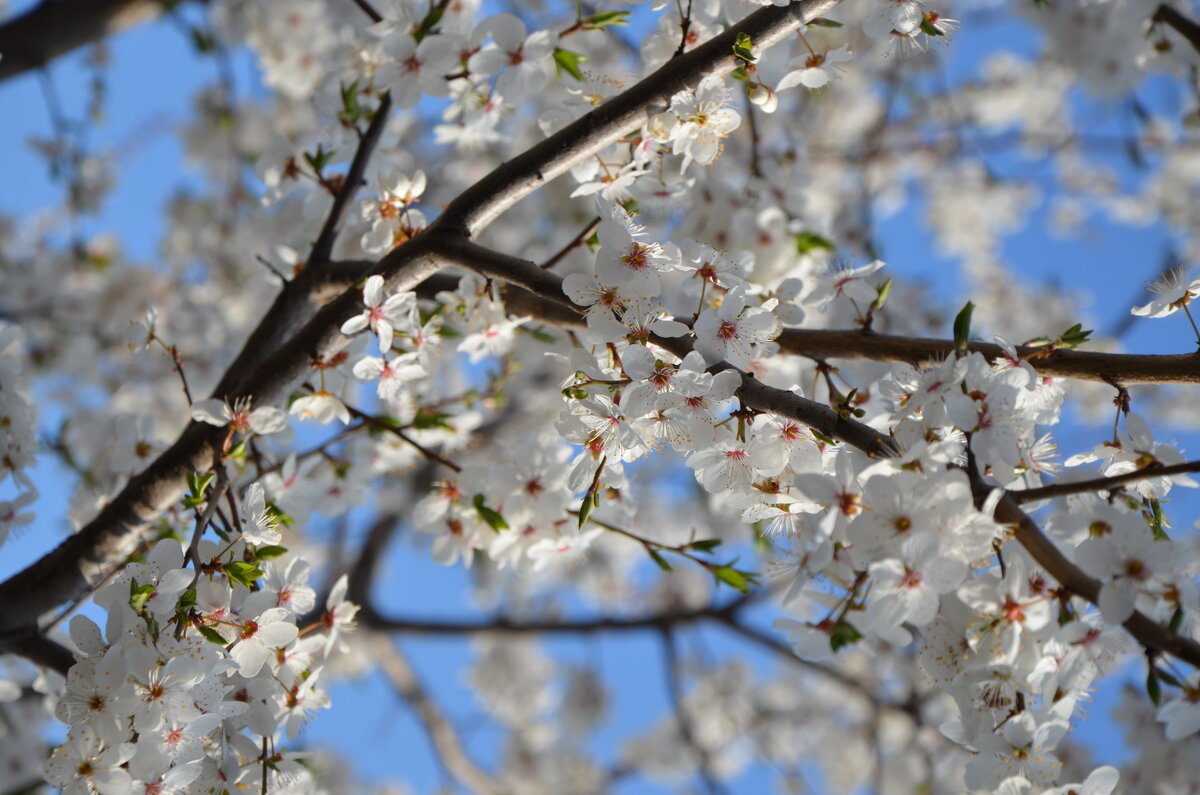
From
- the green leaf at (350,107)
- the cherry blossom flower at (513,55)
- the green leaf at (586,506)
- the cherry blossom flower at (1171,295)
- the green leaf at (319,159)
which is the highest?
the green leaf at (319,159)

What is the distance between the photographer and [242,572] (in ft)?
4.70

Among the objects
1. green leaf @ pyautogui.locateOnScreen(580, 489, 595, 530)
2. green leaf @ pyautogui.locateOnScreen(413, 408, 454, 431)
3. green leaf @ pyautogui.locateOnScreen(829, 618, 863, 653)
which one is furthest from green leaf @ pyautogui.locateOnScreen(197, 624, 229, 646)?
green leaf @ pyautogui.locateOnScreen(829, 618, 863, 653)

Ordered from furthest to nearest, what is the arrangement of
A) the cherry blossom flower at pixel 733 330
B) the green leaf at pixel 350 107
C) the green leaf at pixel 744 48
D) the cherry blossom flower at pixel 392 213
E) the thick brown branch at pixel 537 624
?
the thick brown branch at pixel 537 624, the green leaf at pixel 350 107, the cherry blossom flower at pixel 392 213, the green leaf at pixel 744 48, the cherry blossom flower at pixel 733 330

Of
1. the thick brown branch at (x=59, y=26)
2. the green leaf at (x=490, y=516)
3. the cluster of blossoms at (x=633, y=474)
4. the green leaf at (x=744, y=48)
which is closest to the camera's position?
the cluster of blossoms at (x=633, y=474)

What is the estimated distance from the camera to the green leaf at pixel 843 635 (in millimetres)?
1226

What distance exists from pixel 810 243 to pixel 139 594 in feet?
6.56

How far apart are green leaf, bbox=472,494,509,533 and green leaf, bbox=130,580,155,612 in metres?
0.72

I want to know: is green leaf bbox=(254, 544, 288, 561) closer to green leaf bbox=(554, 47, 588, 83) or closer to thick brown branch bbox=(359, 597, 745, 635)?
green leaf bbox=(554, 47, 588, 83)

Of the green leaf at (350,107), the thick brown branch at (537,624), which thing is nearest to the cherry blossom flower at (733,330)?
the green leaf at (350,107)

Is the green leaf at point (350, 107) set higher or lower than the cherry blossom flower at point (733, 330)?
higher

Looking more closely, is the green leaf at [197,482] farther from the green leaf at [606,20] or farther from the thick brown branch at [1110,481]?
the thick brown branch at [1110,481]

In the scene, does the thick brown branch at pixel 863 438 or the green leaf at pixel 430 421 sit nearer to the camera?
the thick brown branch at pixel 863 438

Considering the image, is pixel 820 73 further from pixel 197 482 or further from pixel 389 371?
pixel 197 482

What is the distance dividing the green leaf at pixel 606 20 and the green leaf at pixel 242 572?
50.7 inches
